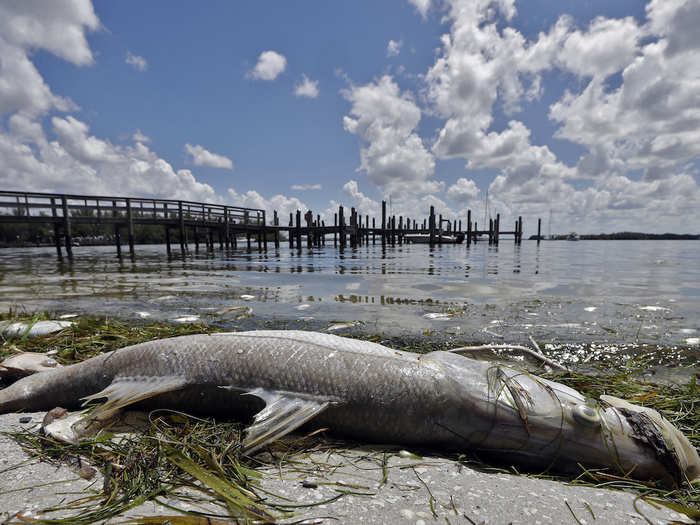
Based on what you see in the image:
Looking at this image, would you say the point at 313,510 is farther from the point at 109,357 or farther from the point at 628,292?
the point at 628,292

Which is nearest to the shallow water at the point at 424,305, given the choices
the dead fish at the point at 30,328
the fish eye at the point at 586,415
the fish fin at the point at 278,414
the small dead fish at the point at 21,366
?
the dead fish at the point at 30,328

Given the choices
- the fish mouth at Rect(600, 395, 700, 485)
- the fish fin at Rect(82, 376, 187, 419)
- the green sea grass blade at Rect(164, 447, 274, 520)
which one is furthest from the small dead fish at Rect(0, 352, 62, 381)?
the fish mouth at Rect(600, 395, 700, 485)

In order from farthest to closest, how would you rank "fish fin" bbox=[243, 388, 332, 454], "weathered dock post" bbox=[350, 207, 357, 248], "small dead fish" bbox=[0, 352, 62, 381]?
1. "weathered dock post" bbox=[350, 207, 357, 248]
2. "small dead fish" bbox=[0, 352, 62, 381]
3. "fish fin" bbox=[243, 388, 332, 454]

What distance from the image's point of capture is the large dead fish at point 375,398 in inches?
A: 78.7

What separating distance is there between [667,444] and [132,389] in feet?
11.3

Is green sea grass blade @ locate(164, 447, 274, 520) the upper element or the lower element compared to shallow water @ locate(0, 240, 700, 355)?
upper

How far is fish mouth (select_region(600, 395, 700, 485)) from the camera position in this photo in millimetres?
1936

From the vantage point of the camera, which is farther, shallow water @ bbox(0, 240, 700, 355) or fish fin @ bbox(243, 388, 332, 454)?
shallow water @ bbox(0, 240, 700, 355)

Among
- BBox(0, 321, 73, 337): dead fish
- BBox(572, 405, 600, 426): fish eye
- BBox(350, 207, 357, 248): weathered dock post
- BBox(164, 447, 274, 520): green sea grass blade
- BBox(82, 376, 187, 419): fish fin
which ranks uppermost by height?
BBox(350, 207, 357, 248): weathered dock post

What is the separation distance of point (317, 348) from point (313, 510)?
101cm

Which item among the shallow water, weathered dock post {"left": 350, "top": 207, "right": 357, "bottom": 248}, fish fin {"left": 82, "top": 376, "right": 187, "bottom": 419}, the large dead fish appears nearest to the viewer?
the large dead fish

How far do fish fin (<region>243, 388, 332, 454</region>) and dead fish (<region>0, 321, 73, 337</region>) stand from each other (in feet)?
12.4

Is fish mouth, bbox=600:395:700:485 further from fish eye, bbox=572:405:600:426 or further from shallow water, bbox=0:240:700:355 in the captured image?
shallow water, bbox=0:240:700:355

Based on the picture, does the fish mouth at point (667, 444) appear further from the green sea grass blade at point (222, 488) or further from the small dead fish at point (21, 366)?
the small dead fish at point (21, 366)
